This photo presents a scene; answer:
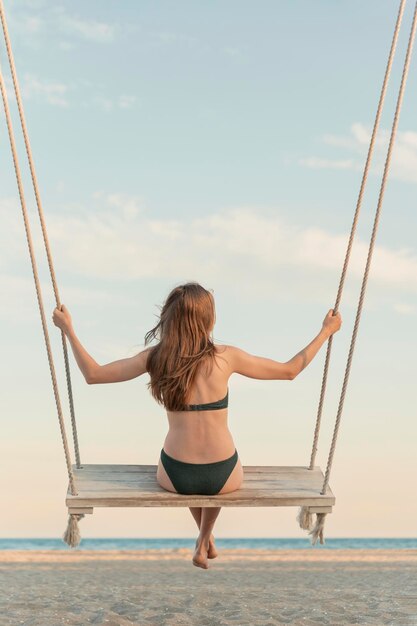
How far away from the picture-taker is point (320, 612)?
272 inches

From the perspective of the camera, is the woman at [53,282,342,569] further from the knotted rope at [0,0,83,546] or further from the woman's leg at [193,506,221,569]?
the knotted rope at [0,0,83,546]

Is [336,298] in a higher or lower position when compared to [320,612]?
higher

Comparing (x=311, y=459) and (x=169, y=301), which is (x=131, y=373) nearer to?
(x=169, y=301)

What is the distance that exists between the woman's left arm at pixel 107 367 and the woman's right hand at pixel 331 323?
0.84m

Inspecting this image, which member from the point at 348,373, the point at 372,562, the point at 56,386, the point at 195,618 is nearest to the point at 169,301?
the point at 56,386

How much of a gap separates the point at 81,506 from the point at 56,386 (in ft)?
1.76

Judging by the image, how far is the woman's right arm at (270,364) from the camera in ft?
12.9

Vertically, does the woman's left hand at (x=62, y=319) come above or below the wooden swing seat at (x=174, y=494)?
above

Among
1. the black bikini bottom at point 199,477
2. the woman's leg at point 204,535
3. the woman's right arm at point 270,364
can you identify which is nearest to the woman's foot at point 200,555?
the woman's leg at point 204,535

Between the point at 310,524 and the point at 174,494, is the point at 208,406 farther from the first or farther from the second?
the point at 310,524

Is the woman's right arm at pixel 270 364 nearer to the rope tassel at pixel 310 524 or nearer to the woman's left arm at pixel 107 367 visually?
the woman's left arm at pixel 107 367

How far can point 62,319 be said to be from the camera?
404cm

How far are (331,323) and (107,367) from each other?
1.05 metres

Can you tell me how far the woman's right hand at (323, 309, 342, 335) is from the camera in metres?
4.13
